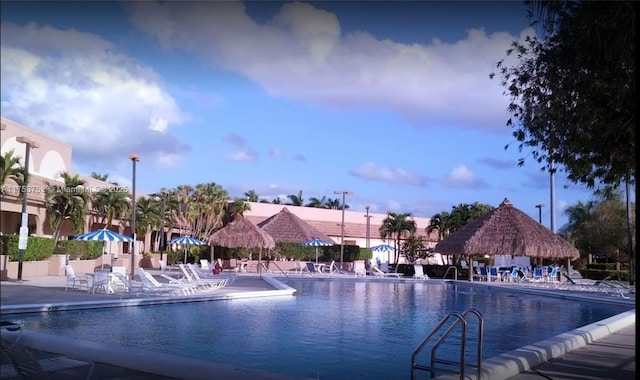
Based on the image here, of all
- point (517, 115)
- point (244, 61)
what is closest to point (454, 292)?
point (517, 115)

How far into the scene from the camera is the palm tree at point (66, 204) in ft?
85.6

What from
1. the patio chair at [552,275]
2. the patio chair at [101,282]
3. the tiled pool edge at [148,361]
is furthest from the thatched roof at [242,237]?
the tiled pool edge at [148,361]

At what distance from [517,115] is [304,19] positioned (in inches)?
142

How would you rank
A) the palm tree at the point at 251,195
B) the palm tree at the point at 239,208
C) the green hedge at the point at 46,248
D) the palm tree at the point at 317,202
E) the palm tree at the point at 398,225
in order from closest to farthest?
the green hedge at the point at 46,248 < the palm tree at the point at 398,225 < the palm tree at the point at 239,208 < the palm tree at the point at 251,195 < the palm tree at the point at 317,202

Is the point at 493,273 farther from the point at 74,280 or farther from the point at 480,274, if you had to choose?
the point at 74,280

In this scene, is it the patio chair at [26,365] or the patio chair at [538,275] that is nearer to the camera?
the patio chair at [26,365]

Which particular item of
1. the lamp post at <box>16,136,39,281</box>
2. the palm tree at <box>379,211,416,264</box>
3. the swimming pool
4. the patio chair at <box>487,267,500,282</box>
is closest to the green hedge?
the lamp post at <box>16,136,39,281</box>

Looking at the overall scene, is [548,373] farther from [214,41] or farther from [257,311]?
[257,311]

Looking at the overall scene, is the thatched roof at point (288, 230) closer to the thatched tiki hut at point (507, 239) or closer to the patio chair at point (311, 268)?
the patio chair at point (311, 268)

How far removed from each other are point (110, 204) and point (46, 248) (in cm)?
887

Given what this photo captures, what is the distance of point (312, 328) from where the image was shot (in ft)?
37.7

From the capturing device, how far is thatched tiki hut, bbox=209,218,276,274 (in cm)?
2991

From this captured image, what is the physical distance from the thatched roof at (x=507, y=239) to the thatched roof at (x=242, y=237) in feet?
30.5

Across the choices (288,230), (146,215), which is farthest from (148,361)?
(146,215)
